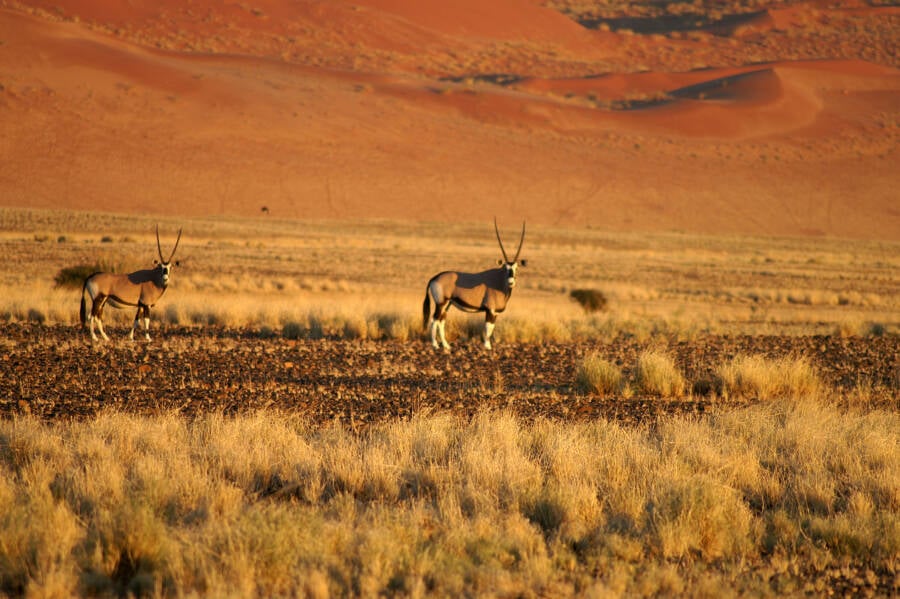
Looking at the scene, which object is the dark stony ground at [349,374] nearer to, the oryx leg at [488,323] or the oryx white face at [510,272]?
the oryx leg at [488,323]

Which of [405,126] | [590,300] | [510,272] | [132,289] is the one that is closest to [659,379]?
[510,272]

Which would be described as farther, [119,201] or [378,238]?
[119,201]

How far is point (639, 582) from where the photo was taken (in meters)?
5.71

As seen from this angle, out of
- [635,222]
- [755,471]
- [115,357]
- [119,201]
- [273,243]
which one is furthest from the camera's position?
[635,222]

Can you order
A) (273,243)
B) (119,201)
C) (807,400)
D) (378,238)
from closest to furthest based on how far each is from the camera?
1. (807,400)
2. (273,243)
3. (378,238)
4. (119,201)

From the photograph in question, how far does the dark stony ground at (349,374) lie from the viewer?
11062 millimetres

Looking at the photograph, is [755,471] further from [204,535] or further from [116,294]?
[116,294]

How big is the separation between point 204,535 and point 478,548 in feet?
5.65

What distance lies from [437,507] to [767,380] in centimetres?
768

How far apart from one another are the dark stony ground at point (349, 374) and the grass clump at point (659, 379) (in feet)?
1.00

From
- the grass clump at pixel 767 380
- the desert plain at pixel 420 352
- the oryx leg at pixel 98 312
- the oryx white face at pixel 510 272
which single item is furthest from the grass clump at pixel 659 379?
the oryx leg at pixel 98 312

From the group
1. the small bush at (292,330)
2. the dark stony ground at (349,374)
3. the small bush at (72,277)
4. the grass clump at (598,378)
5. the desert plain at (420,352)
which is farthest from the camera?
the small bush at (72,277)

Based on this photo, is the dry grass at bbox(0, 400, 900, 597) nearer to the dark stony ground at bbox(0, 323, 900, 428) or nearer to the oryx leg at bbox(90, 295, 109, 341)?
the dark stony ground at bbox(0, 323, 900, 428)

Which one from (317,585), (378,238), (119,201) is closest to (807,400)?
(317,585)
